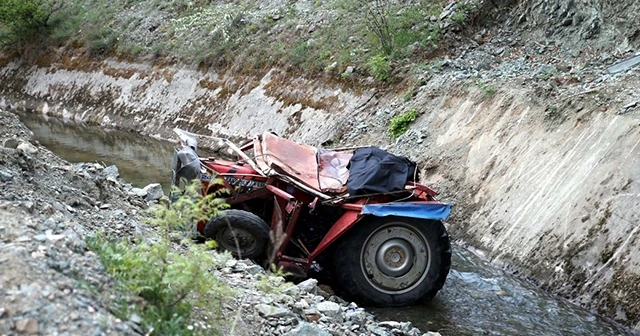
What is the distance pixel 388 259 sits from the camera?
923 cm

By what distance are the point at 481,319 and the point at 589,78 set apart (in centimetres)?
661

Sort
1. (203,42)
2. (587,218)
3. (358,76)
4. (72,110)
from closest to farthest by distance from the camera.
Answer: (587,218) → (358,76) → (203,42) → (72,110)

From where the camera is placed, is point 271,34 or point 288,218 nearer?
point 288,218

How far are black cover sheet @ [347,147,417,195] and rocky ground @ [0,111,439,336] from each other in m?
1.40

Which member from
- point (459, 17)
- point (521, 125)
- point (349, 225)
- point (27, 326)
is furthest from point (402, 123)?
point (27, 326)

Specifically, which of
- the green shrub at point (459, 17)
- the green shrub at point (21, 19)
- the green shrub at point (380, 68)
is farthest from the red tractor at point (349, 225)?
the green shrub at point (21, 19)

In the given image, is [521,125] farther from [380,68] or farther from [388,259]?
[380,68]

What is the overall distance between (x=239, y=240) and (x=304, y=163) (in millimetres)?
1609

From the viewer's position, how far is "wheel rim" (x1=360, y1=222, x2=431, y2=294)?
920 centimetres

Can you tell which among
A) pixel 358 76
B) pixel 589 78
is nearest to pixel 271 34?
pixel 358 76

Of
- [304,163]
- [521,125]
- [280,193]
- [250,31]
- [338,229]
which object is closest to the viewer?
[338,229]

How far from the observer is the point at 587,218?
10.2m

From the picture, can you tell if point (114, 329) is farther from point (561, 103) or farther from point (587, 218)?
point (561, 103)

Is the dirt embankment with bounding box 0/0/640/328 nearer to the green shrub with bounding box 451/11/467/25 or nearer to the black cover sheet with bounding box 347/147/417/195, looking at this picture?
the green shrub with bounding box 451/11/467/25
